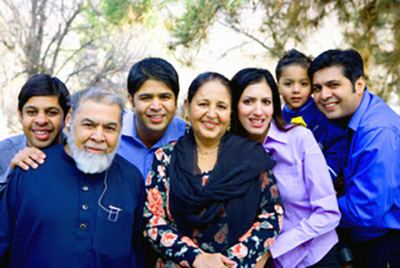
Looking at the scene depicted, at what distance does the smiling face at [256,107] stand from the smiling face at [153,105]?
24.9 inches

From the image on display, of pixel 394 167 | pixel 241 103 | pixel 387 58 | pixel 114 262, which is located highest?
pixel 387 58

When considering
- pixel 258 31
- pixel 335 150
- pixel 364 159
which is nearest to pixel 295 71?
pixel 335 150

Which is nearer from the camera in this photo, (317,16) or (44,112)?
(44,112)

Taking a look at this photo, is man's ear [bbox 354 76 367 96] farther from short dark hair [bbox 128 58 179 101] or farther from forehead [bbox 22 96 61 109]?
forehead [bbox 22 96 61 109]

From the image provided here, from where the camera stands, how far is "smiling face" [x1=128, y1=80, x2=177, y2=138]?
2.79 meters

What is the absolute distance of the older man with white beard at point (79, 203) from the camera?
2.05m

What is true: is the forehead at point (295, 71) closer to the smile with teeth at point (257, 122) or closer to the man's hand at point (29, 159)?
the smile with teeth at point (257, 122)

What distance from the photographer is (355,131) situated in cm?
263

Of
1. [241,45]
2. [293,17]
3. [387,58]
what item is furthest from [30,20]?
[387,58]

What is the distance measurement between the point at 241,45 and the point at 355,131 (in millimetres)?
6400

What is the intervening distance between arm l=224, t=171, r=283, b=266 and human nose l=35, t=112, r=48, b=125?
57.3 inches

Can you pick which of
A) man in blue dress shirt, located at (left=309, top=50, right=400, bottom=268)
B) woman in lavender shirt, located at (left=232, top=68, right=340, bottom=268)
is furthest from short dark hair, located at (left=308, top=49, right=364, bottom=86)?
woman in lavender shirt, located at (left=232, top=68, right=340, bottom=268)

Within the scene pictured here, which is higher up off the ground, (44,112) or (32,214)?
(44,112)

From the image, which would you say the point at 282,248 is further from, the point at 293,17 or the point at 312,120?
the point at 293,17
